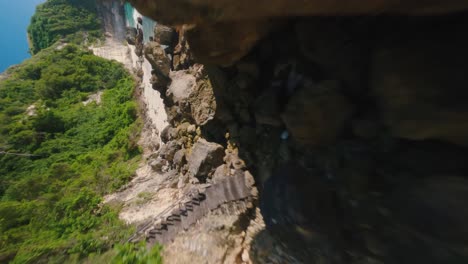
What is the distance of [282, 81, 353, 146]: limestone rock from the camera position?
216 cm

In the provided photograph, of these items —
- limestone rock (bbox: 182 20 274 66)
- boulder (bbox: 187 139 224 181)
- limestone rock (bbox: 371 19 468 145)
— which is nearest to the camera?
limestone rock (bbox: 371 19 468 145)

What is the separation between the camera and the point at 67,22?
767 inches

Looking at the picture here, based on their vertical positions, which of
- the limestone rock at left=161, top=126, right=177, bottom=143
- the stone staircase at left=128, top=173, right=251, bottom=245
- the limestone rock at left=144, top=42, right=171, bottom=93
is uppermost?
the limestone rock at left=144, top=42, right=171, bottom=93

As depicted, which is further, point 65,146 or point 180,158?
point 65,146

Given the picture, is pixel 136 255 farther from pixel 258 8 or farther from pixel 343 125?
pixel 258 8

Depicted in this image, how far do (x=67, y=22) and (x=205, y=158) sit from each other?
21.5 m

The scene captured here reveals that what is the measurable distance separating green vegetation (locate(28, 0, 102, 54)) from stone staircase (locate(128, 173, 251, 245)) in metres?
18.5

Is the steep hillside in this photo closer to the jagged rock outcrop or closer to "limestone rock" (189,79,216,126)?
"limestone rock" (189,79,216,126)


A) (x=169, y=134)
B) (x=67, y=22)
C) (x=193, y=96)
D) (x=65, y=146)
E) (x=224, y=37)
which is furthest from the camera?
(x=67, y=22)

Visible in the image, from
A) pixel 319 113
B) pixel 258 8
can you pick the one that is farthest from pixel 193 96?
pixel 258 8

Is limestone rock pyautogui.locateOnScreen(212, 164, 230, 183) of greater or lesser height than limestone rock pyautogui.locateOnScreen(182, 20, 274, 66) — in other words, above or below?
below

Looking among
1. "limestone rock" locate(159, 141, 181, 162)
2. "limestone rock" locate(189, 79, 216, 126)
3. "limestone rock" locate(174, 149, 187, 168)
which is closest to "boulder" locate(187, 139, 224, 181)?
"limestone rock" locate(189, 79, 216, 126)

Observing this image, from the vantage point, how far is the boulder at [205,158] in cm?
449

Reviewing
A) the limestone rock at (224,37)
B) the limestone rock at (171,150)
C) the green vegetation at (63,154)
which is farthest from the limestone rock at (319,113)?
the green vegetation at (63,154)
